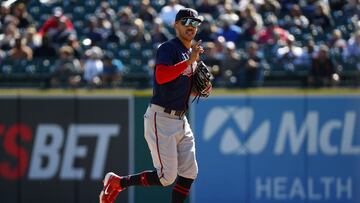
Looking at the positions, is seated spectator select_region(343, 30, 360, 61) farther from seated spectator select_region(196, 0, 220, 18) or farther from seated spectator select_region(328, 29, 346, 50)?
seated spectator select_region(196, 0, 220, 18)

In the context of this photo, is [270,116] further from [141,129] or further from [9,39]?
[9,39]

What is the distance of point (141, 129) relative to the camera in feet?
40.0

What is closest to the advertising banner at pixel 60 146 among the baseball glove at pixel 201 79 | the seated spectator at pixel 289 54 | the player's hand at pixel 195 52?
the seated spectator at pixel 289 54

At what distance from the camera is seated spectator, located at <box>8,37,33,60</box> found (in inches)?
539

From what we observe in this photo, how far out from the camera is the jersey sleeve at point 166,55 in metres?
7.78

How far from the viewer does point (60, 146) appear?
1241 cm

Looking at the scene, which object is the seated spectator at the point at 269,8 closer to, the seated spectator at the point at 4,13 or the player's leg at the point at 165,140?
the seated spectator at the point at 4,13

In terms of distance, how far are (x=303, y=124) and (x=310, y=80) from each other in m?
0.57

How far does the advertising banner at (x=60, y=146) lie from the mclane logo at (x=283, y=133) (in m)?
1.24

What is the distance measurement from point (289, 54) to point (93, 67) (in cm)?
269

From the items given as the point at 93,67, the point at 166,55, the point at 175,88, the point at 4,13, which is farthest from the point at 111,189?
the point at 4,13

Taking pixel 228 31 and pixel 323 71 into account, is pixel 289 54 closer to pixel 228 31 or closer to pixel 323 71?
pixel 323 71

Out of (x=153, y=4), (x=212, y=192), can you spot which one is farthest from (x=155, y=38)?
(x=212, y=192)

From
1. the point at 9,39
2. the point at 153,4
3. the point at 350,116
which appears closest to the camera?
the point at 350,116
